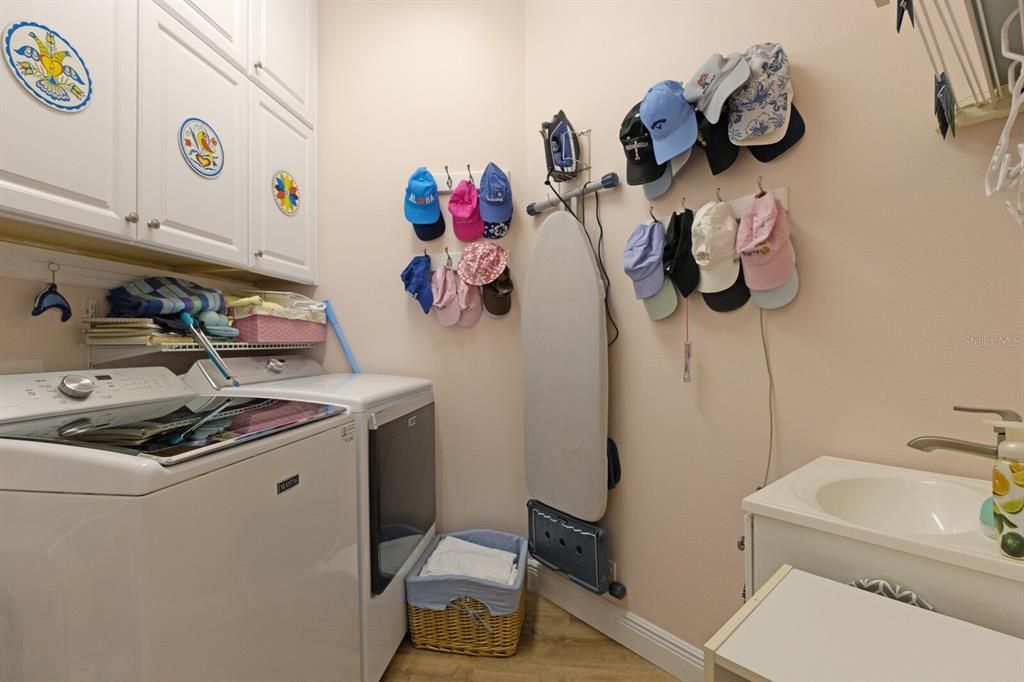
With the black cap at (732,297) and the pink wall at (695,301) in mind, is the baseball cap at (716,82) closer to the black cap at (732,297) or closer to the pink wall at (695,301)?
the pink wall at (695,301)

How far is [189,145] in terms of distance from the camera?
149 centimetres

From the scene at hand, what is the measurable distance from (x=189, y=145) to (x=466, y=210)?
1.05 metres

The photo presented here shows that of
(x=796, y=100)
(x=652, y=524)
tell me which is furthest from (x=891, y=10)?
(x=652, y=524)

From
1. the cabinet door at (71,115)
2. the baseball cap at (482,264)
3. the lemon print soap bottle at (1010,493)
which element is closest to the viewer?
the lemon print soap bottle at (1010,493)

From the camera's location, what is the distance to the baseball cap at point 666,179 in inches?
58.3

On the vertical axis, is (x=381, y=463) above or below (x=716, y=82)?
below

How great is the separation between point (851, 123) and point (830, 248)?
13.0 inches

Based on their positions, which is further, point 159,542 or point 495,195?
point 495,195

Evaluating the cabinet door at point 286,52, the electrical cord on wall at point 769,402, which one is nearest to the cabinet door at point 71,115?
the cabinet door at point 286,52

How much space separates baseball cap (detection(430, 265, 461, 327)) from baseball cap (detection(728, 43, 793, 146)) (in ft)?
4.24

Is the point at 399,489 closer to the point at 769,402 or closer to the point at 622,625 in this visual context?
the point at 622,625

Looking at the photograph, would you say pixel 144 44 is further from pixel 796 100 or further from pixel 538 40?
pixel 796 100

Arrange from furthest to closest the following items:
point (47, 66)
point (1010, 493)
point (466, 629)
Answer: point (466, 629) < point (47, 66) < point (1010, 493)

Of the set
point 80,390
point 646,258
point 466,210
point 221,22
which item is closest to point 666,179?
point 646,258
